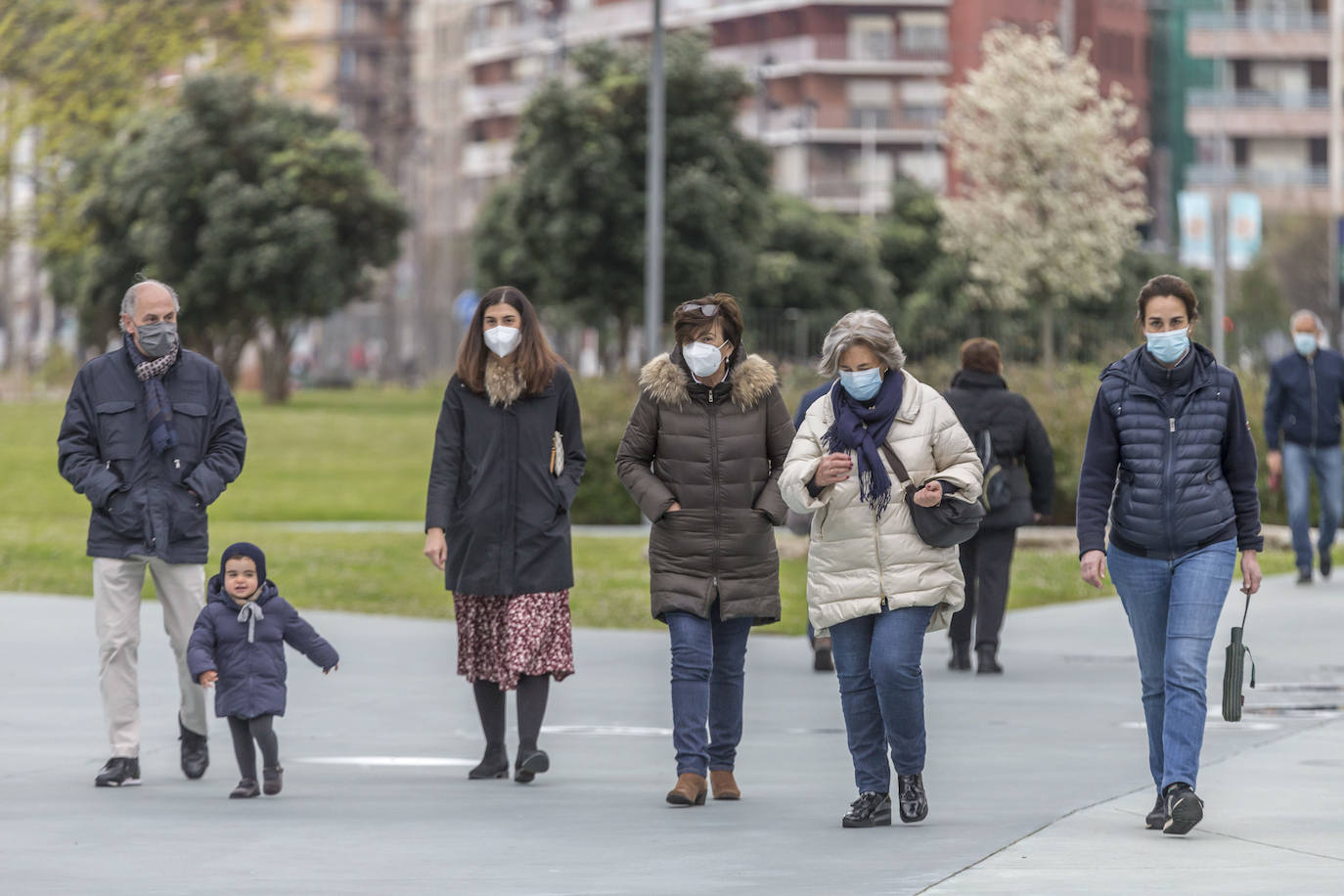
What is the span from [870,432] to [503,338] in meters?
1.74

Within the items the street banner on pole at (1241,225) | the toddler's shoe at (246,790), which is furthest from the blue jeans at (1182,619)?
the street banner on pole at (1241,225)

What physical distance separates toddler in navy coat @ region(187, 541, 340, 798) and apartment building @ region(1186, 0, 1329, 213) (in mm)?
96870

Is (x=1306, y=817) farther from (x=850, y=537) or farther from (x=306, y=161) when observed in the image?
(x=306, y=161)

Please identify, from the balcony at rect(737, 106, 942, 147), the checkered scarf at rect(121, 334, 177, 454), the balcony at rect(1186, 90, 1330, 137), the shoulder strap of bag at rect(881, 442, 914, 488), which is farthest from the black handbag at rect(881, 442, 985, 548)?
the balcony at rect(1186, 90, 1330, 137)

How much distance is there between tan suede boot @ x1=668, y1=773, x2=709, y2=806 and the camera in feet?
29.4

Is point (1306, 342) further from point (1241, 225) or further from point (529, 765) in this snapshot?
point (1241, 225)

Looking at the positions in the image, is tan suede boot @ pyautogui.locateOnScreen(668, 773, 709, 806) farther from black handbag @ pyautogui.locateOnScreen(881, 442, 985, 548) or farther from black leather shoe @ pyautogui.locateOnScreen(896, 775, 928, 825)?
black handbag @ pyautogui.locateOnScreen(881, 442, 985, 548)

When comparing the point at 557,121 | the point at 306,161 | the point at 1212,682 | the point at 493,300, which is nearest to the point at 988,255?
the point at 557,121

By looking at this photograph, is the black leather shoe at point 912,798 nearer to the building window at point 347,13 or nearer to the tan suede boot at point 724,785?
the tan suede boot at point 724,785

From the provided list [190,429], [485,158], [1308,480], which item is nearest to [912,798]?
[190,429]

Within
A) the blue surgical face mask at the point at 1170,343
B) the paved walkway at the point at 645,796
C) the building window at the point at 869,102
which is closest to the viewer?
the paved walkway at the point at 645,796

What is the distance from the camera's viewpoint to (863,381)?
27.3 feet

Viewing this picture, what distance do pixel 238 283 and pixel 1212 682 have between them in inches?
1681

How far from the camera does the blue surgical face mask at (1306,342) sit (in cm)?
1830
